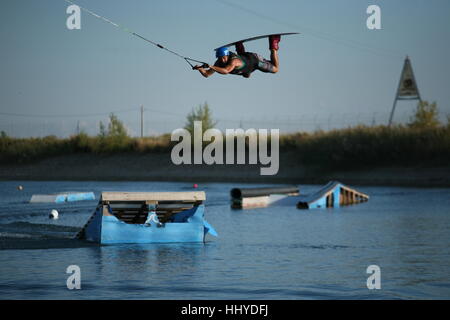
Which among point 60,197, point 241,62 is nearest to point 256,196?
point 60,197

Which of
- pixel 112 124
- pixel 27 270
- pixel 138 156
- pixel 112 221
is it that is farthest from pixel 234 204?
pixel 112 124

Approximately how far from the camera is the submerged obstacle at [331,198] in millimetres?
35781

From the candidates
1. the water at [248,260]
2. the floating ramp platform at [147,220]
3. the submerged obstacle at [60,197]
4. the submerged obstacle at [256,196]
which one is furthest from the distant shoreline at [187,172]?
the floating ramp platform at [147,220]

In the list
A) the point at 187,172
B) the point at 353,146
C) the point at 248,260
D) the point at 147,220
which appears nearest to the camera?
the point at 248,260

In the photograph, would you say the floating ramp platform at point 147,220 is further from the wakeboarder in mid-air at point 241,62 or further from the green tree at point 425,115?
the green tree at point 425,115

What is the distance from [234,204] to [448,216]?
910 centimetres

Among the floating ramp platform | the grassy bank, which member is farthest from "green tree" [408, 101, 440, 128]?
the floating ramp platform

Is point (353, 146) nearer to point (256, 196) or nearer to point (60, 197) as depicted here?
point (256, 196)

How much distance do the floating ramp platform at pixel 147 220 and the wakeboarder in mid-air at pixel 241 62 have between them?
5790 mm

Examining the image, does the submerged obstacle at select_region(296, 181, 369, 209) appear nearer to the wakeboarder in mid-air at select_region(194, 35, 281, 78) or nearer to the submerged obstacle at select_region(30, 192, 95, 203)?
the submerged obstacle at select_region(30, 192, 95, 203)

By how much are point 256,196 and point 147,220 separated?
50.7 ft

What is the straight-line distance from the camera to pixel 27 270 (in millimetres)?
17734

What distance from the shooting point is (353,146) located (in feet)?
205
